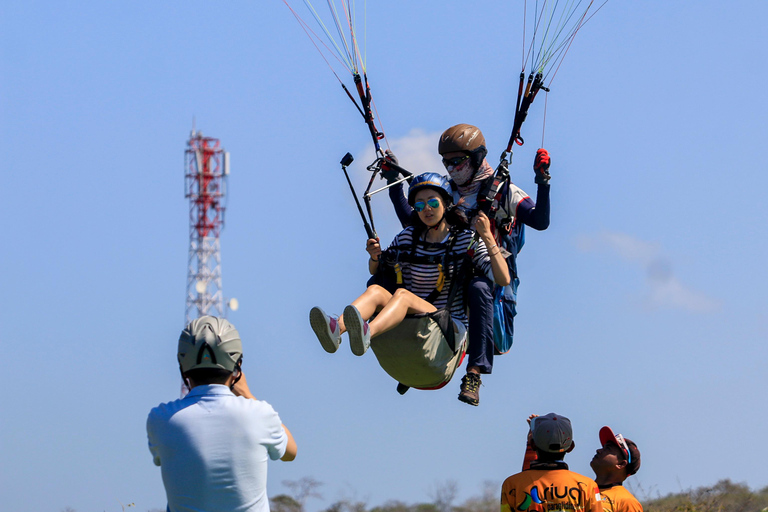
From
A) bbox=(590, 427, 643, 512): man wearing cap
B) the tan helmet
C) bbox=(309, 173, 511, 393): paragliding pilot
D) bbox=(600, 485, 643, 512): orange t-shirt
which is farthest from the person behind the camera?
the tan helmet

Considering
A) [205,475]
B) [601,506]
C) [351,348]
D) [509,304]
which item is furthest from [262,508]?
[509,304]

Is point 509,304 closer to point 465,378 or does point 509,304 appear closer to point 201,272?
point 465,378

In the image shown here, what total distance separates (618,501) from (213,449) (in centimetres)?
257

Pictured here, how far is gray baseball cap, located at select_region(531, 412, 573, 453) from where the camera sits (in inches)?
219

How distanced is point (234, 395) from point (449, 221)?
4.20m

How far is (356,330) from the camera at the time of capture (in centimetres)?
734

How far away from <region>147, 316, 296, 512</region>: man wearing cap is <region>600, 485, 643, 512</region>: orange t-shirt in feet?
7.31

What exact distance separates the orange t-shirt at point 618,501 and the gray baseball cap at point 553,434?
45 centimetres

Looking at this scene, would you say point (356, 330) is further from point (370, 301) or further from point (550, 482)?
point (550, 482)

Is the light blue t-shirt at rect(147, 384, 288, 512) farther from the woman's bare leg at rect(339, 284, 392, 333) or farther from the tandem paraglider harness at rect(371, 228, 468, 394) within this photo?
the tandem paraglider harness at rect(371, 228, 468, 394)

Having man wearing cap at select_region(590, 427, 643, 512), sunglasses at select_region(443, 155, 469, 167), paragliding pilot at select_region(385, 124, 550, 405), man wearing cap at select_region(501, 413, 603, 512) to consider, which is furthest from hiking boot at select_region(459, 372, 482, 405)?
man wearing cap at select_region(501, 413, 603, 512)

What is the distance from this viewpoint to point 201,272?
1425 inches

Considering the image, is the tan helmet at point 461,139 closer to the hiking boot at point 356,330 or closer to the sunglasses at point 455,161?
the sunglasses at point 455,161

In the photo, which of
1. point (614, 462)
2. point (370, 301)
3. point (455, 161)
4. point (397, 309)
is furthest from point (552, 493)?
point (455, 161)
